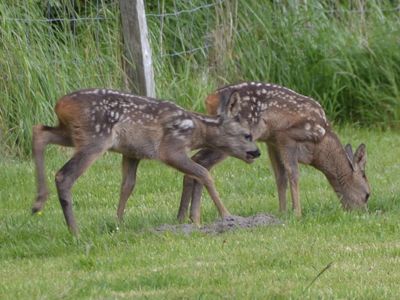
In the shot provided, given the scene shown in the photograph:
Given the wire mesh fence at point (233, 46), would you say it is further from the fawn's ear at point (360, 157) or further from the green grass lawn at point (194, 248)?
the fawn's ear at point (360, 157)

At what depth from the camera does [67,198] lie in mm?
9492

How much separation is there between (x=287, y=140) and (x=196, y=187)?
103cm

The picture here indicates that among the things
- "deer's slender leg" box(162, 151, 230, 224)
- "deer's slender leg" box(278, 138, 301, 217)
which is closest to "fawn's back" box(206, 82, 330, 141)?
"deer's slender leg" box(278, 138, 301, 217)

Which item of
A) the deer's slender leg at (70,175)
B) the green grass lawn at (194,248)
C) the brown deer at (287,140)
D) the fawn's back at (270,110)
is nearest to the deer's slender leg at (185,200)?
the brown deer at (287,140)

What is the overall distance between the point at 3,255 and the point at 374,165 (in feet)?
17.0

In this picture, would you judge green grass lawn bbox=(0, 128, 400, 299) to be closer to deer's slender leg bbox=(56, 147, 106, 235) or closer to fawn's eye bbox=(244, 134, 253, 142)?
deer's slender leg bbox=(56, 147, 106, 235)

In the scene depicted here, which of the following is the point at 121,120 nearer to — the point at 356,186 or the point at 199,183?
the point at 199,183

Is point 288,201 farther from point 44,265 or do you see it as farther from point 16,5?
point 16,5

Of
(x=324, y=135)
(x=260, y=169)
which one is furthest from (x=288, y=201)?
(x=260, y=169)

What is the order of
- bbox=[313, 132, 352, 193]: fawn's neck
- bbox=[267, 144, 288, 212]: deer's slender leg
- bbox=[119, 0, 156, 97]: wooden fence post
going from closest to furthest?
bbox=[267, 144, 288, 212]: deer's slender leg, bbox=[313, 132, 352, 193]: fawn's neck, bbox=[119, 0, 156, 97]: wooden fence post

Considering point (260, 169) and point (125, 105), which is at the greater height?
point (125, 105)

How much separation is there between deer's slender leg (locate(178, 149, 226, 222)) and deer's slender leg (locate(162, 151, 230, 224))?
27 cm

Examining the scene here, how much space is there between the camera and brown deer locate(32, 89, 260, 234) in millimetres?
9531

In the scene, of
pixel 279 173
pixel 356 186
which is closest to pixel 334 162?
pixel 356 186
